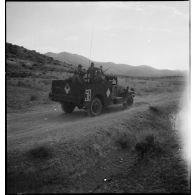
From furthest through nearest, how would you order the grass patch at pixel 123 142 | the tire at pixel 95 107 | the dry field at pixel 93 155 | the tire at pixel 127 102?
the tire at pixel 127 102
the tire at pixel 95 107
the grass patch at pixel 123 142
the dry field at pixel 93 155

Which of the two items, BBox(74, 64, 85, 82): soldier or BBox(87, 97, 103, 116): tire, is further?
BBox(87, 97, 103, 116): tire

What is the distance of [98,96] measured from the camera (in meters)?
9.88

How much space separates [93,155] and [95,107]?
12.0 feet

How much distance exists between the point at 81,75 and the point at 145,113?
3267 millimetres

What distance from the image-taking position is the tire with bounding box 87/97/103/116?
9375 millimetres

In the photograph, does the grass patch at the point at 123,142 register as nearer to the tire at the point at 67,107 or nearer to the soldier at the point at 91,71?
the soldier at the point at 91,71

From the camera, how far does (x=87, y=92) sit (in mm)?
9062

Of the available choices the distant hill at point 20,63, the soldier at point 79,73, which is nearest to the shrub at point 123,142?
the soldier at point 79,73

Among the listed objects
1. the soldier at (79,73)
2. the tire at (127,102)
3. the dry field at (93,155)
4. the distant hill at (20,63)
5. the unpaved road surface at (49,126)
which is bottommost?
the dry field at (93,155)

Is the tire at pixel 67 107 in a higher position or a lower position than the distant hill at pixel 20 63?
lower

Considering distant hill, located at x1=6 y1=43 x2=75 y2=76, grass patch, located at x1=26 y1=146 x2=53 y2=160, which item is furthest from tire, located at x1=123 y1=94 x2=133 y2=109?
distant hill, located at x1=6 y1=43 x2=75 y2=76

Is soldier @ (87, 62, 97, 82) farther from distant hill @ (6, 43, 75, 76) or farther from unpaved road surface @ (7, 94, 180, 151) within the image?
distant hill @ (6, 43, 75, 76)

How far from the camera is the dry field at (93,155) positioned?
473 cm
